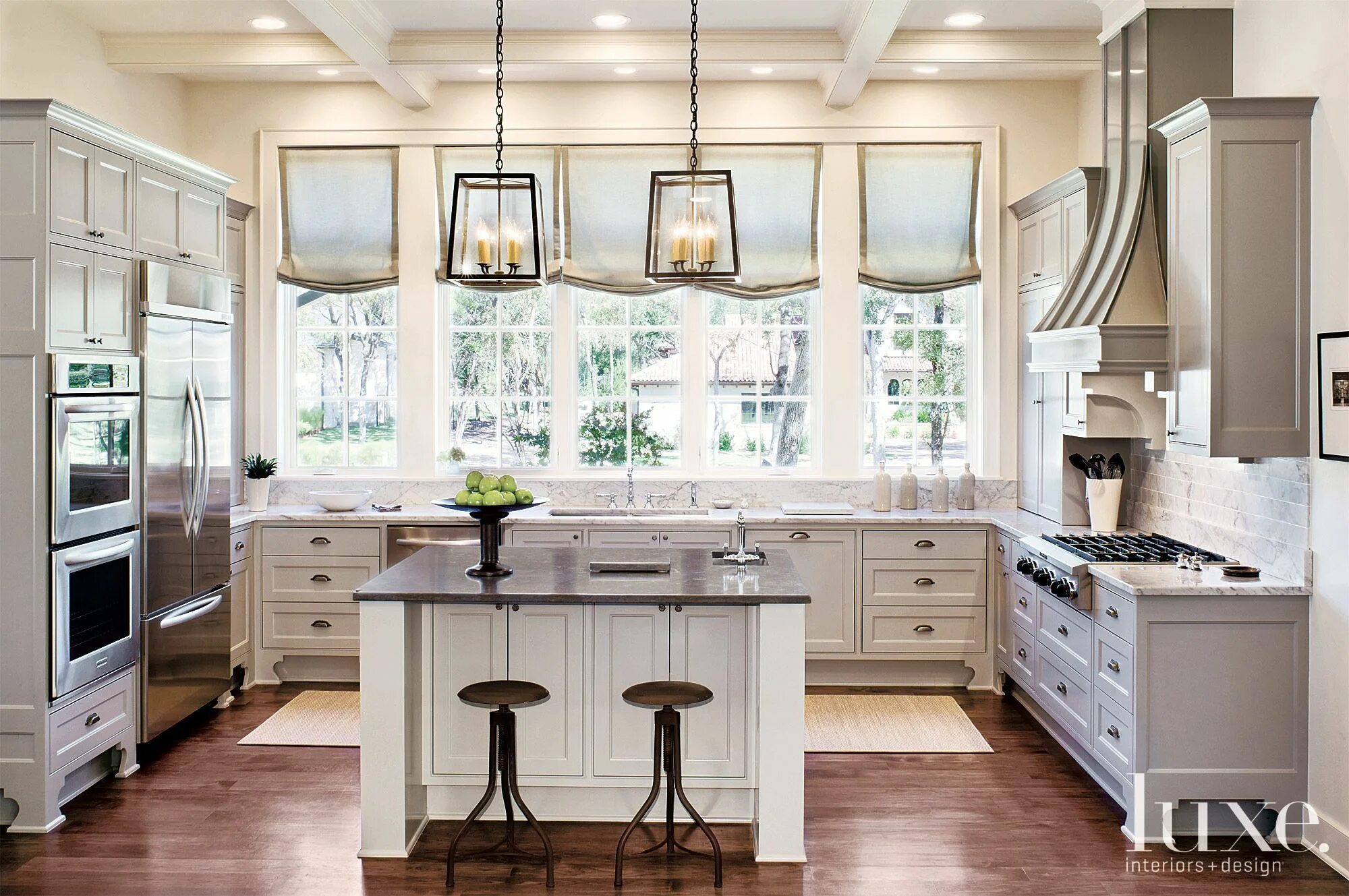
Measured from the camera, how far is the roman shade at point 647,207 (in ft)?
19.8

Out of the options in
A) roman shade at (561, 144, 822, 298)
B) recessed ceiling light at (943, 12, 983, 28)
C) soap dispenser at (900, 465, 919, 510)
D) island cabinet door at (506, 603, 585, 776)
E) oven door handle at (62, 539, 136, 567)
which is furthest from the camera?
roman shade at (561, 144, 822, 298)

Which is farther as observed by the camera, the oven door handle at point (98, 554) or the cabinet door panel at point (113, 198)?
the cabinet door panel at point (113, 198)

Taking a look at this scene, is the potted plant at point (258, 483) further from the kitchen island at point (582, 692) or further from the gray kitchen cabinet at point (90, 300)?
the kitchen island at point (582, 692)

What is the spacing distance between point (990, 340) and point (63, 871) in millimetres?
5243

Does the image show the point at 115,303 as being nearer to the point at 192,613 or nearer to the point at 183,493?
the point at 183,493

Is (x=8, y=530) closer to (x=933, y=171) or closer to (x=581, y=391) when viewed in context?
(x=581, y=391)

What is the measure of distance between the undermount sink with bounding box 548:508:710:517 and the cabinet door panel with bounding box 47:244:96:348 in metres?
2.57

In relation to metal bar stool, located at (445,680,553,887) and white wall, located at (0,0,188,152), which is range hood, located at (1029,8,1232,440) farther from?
white wall, located at (0,0,188,152)

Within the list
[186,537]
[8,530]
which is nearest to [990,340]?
[186,537]

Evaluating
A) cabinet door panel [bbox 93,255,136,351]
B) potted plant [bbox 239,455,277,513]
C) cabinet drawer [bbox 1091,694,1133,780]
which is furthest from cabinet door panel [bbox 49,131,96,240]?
cabinet drawer [bbox 1091,694,1133,780]

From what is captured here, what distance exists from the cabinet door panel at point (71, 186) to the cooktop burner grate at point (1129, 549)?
4.28m

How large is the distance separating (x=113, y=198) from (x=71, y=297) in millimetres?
531

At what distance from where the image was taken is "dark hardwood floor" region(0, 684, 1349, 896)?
11.0ft

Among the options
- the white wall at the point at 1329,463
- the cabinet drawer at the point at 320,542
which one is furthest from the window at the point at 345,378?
the white wall at the point at 1329,463
